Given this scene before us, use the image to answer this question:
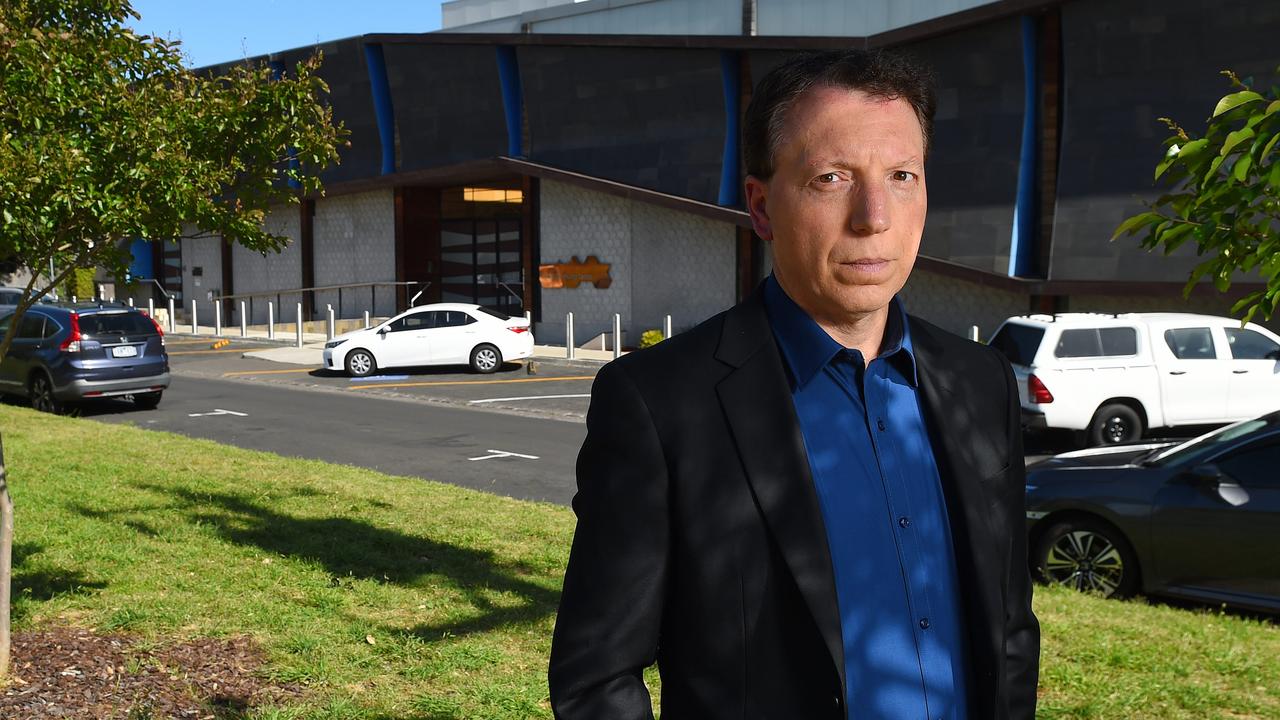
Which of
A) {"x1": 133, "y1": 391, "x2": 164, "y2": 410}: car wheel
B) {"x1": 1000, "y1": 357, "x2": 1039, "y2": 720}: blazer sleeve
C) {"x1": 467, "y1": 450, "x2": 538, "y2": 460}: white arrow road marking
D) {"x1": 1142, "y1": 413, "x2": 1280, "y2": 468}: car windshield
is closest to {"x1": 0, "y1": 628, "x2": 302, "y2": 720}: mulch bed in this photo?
{"x1": 1000, "y1": 357, "x2": 1039, "y2": 720}: blazer sleeve

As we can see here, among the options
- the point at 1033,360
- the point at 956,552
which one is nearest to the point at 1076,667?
the point at 956,552

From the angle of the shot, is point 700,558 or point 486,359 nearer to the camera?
point 700,558

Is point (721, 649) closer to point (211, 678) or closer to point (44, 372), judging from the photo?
point (211, 678)

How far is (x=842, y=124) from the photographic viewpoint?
2.07m

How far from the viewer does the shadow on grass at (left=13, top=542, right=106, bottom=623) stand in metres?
6.62

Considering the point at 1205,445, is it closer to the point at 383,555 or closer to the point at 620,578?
the point at 383,555

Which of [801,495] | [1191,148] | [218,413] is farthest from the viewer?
[218,413]

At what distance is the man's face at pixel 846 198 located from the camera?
205 centimetres

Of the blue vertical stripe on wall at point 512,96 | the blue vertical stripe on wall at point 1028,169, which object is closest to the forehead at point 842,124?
the blue vertical stripe on wall at point 1028,169

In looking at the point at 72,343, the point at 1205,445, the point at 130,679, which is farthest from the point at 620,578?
the point at 72,343

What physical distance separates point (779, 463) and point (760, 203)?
0.50 meters

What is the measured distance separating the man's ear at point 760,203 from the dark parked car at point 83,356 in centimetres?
1809

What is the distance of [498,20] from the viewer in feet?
146

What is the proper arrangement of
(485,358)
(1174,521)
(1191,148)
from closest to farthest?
(1191,148)
(1174,521)
(485,358)
